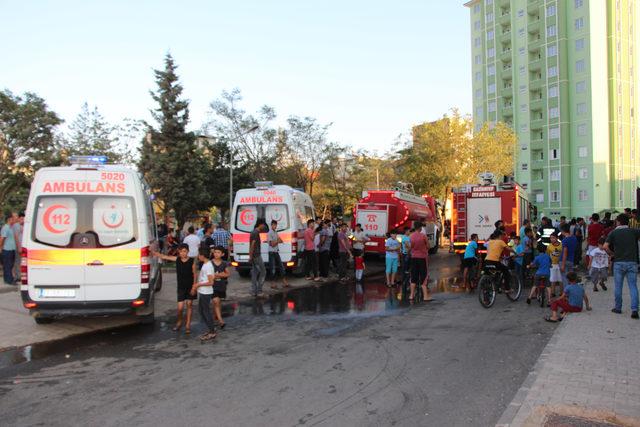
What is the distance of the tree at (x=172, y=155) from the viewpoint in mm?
37062

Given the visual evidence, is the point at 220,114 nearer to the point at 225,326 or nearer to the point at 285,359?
the point at 225,326

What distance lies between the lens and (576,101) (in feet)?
206

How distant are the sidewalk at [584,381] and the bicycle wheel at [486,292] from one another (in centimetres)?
226

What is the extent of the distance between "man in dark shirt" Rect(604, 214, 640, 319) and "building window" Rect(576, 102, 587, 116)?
198 feet

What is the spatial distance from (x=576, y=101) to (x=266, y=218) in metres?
60.1

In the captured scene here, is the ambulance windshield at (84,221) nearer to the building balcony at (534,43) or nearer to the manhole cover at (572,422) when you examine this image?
the manhole cover at (572,422)

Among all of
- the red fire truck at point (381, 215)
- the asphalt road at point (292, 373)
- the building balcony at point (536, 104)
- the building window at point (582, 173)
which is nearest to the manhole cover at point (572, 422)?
the asphalt road at point (292, 373)

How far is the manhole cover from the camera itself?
4.26 m

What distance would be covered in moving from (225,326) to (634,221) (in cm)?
1443

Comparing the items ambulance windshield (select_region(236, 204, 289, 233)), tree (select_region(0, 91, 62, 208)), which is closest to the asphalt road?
ambulance windshield (select_region(236, 204, 289, 233))

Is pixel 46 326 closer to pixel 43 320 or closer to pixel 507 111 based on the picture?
pixel 43 320

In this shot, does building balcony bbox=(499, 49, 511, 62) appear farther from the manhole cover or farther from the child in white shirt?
the manhole cover

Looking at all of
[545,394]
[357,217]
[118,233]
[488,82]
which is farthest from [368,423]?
[488,82]

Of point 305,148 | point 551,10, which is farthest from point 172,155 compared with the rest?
point 551,10
